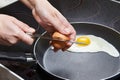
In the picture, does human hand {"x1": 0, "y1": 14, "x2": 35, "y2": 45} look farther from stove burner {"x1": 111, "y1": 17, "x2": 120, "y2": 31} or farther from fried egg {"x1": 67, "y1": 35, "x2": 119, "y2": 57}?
stove burner {"x1": 111, "y1": 17, "x2": 120, "y2": 31}

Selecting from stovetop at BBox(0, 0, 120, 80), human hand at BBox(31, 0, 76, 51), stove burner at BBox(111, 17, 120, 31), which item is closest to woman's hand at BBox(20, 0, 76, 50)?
human hand at BBox(31, 0, 76, 51)

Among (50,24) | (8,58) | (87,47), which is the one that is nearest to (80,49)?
(87,47)

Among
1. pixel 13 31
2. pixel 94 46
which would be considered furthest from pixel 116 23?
pixel 13 31

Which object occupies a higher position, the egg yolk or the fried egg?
the egg yolk

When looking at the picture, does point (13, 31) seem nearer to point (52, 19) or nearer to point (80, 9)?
point (52, 19)

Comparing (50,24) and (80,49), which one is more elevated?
(50,24)

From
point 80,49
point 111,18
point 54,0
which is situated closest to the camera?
point 80,49

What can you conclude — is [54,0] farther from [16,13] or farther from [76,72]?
[76,72]
